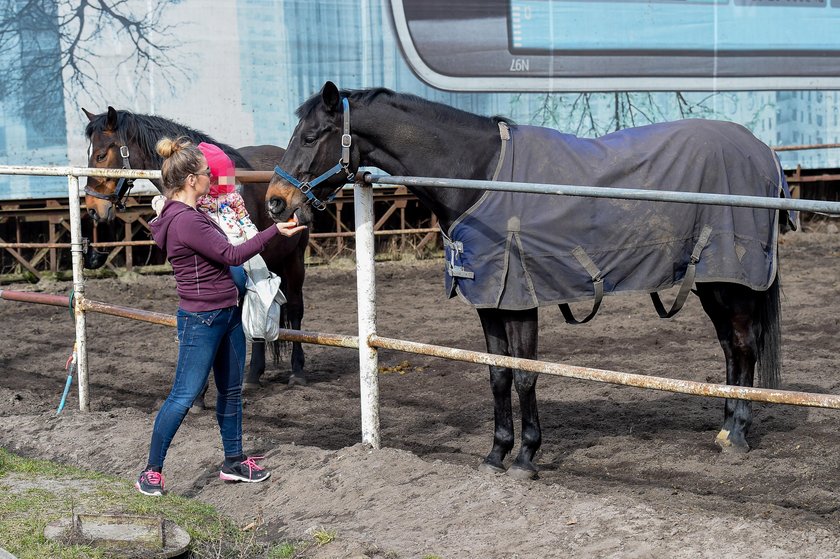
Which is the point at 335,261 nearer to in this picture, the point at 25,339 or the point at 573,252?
the point at 25,339

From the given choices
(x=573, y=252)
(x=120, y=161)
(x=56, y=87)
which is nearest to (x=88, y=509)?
(x=573, y=252)

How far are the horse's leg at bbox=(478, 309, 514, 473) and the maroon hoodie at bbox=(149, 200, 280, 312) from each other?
1.19m

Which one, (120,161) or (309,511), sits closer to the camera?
(309,511)

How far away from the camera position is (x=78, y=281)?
557cm

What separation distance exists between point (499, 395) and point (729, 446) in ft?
4.03

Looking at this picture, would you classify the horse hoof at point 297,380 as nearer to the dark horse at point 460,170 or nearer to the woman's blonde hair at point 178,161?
the dark horse at point 460,170

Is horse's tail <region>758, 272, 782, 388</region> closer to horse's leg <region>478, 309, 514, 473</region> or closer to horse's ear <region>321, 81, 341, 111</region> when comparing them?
horse's leg <region>478, 309, 514, 473</region>

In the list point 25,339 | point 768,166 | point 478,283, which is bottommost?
point 25,339

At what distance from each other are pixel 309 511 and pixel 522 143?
6.10 ft

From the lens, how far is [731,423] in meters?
5.02

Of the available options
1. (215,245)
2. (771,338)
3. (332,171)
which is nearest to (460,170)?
(332,171)

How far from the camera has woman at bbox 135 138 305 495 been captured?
391 centimetres


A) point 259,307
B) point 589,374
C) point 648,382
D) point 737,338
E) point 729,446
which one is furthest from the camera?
point 737,338

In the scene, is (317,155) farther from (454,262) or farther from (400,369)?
(400,369)
